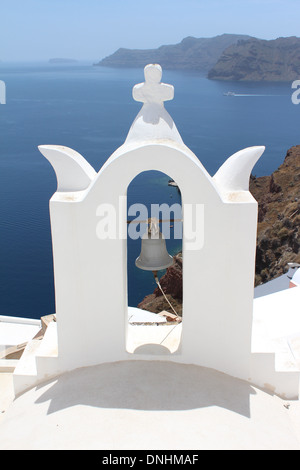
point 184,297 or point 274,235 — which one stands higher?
point 184,297

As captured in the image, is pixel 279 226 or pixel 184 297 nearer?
pixel 184 297

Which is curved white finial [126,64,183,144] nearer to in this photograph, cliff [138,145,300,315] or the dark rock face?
cliff [138,145,300,315]

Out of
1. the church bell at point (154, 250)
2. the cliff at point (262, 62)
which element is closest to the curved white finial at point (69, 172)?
the church bell at point (154, 250)

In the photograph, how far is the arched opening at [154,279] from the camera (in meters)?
4.56

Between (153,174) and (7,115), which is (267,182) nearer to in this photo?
(153,174)

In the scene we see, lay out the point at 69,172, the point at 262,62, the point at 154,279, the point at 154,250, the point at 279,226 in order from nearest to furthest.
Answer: the point at 69,172 → the point at 154,250 → the point at 279,226 → the point at 154,279 → the point at 262,62

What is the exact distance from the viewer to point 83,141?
56969 mm

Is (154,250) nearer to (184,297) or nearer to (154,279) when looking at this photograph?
(184,297)

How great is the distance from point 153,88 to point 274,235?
2555 centimetres

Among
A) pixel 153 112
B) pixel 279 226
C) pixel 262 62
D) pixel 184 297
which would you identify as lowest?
pixel 279 226

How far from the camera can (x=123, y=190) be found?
12.6 feet

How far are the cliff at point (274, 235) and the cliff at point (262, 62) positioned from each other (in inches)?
4267

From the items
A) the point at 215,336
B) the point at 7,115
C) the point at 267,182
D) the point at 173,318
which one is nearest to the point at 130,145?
the point at 215,336

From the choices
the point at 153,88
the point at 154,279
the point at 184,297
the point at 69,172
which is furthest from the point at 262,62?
the point at 184,297
